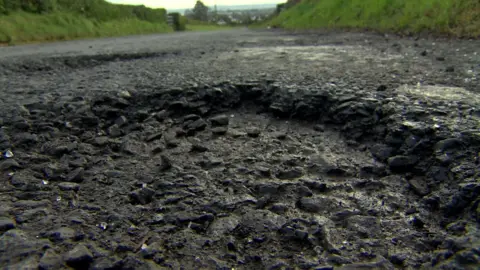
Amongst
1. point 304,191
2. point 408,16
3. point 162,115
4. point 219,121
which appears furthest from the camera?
point 408,16

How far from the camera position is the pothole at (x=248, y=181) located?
1040 millimetres

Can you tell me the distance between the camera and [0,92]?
2.73 m

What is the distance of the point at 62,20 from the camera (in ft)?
39.2

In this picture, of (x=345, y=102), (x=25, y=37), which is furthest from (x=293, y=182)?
(x=25, y=37)

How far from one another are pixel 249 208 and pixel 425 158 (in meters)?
0.86

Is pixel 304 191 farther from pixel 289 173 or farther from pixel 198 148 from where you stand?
pixel 198 148

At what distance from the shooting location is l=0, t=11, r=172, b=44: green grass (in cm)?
919

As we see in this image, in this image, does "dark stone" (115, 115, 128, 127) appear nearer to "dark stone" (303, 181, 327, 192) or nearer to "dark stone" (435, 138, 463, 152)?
"dark stone" (303, 181, 327, 192)

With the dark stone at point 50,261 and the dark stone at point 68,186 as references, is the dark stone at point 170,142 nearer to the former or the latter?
the dark stone at point 68,186

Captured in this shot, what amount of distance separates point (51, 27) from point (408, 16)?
35.6 feet

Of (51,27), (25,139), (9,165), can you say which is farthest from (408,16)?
(51,27)

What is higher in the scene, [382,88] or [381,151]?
[382,88]

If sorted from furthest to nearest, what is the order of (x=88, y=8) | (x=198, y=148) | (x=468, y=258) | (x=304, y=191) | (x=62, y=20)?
(x=88, y=8), (x=62, y=20), (x=198, y=148), (x=304, y=191), (x=468, y=258)

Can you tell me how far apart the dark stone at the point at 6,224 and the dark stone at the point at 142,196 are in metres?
0.41
